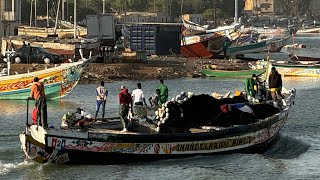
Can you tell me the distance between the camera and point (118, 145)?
80.3 ft

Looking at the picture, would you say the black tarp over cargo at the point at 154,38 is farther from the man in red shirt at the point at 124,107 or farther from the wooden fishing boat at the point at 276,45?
the man in red shirt at the point at 124,107

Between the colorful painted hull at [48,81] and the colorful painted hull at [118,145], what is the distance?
16.6 m

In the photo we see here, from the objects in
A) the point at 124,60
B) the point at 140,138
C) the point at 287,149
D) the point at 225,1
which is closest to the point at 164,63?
the point at 124,60

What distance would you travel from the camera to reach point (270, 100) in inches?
1278

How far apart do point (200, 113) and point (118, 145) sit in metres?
3.96

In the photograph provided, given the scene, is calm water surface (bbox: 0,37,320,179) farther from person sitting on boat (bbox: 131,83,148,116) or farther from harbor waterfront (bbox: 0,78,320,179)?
person sitting on boat (bbox: 131,83,148,116)

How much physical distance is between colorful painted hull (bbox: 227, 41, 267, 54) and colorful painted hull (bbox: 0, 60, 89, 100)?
3476 cm

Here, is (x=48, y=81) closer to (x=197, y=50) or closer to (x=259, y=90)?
(x=259, y=90)

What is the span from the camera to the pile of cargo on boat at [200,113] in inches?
1019

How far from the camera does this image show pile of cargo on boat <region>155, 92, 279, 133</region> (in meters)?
25.9

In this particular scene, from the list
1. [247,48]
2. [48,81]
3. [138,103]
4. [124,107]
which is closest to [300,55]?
[247,48]

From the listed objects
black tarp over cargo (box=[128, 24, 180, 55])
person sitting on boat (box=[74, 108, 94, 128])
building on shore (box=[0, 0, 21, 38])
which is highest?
building on shore (box=[0, 0, 21, 38])

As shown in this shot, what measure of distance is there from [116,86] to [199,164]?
26991mm

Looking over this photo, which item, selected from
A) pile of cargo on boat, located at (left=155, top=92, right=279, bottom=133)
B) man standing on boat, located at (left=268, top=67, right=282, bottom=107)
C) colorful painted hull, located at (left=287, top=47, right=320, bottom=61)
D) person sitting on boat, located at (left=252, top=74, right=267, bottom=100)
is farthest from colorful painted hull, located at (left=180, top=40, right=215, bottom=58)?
pile of cargo on boat, located at (left=155, top=92, right=279, bottom=133)
